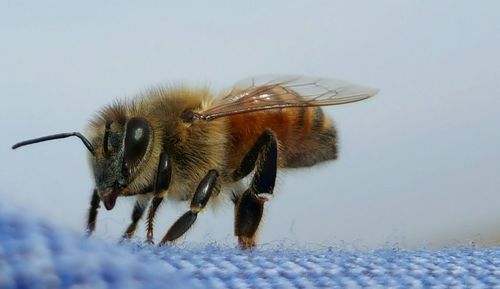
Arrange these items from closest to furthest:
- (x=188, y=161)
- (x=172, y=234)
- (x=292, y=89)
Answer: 1. (x=172, y=234)
2. (x=188, y=161)
3. (x=292, y=89)

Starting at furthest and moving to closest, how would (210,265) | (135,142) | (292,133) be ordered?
(292,133)
(135,142)
(210,265)

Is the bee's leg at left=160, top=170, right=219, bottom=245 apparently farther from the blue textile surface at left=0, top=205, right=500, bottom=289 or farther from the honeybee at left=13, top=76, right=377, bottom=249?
the blue textile surface at left=0, top=205, right=500, bottom=289

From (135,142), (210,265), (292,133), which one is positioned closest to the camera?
(210,265)

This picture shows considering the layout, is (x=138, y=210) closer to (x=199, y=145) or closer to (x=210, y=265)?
(x=199, y=145)

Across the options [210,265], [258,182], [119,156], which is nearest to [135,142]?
[119,156]

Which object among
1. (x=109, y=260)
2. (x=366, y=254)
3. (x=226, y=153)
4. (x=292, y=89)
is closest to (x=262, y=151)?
(x=226, y=153)

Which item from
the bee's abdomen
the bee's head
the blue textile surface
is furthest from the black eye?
the blue textile surface

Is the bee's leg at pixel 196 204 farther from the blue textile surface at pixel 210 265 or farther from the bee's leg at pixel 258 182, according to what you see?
the blue textile surface at pixel 210 265

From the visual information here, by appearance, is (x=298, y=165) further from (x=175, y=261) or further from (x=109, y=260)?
(x=109, y=260)
